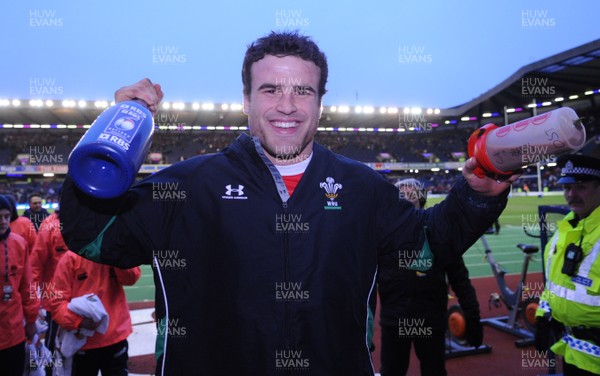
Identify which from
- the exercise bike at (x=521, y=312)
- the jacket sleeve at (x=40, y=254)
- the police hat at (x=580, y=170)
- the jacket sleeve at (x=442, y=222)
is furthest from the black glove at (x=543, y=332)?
the jacket sleeve at (x=40, y=254)

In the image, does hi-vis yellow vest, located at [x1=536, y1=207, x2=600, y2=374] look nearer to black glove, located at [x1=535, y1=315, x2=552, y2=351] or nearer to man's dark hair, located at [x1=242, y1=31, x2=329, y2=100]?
black glove, located at [x1=535, y1=315, x2=552, y2=351]

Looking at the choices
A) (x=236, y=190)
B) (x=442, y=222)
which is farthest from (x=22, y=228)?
(x=442, y=222)

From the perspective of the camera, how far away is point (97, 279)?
4086 millimetres

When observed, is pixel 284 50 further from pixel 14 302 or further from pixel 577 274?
pixel 14 302

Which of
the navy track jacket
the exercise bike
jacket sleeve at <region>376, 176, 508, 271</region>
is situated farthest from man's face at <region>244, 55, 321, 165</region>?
the exercise bike

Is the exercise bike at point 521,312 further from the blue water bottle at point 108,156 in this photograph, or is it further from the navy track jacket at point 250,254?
the blue water bottle at point 108,156

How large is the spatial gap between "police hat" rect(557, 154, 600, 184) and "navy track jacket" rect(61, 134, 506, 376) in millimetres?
2426

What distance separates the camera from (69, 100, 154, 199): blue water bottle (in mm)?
1517

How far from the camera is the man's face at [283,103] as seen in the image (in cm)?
192

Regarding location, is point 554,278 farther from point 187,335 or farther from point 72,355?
point 72,355

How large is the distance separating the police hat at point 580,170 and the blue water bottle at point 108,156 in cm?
346

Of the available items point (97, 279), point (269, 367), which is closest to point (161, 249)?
point (269, 367)

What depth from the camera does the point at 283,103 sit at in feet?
6.26

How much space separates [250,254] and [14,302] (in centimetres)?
368
